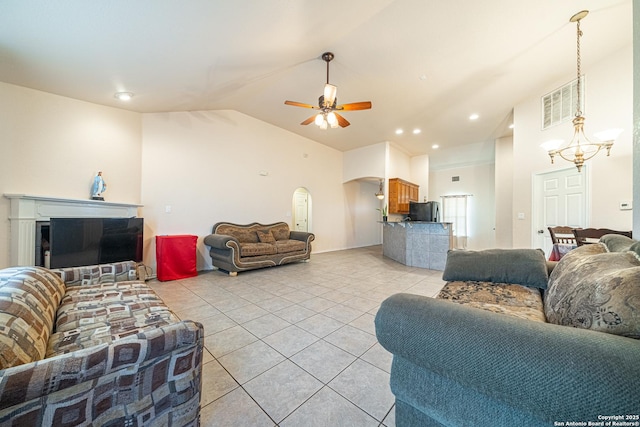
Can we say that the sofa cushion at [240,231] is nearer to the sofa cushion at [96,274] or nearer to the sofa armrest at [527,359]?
the sofa cushion at [96,274]

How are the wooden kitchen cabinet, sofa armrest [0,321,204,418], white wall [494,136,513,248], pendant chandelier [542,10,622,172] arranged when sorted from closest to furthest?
sofa armrest [0,321,204,418], pendant chandelier [542,10,622,172], white wall [494,136,513,248], the wooden kitchen cabinet

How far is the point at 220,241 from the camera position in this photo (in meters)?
4.04

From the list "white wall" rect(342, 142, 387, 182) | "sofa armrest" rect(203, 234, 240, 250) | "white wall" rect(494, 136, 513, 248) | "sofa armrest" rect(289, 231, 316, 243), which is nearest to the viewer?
"sofa armrest" rect(203, 234, 240, 250)

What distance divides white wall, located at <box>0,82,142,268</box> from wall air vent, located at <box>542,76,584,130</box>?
23.4 feet

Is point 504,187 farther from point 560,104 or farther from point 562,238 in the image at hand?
point 562,238

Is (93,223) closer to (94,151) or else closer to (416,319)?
(94,151)

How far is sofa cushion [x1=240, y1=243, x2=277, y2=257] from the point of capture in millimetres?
4176

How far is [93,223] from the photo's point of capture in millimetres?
3238

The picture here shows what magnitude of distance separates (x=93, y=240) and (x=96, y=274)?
1731 mm

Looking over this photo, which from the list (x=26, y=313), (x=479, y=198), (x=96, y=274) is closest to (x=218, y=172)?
(x=96, y=274)

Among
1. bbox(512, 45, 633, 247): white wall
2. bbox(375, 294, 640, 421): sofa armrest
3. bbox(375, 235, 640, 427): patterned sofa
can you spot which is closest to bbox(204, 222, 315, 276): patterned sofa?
bbox(375, 235, 640, 427): patterned sofa

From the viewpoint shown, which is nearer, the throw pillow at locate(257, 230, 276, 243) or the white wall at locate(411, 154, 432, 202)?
the throw pillow at locate(257, 230, 276, 243)

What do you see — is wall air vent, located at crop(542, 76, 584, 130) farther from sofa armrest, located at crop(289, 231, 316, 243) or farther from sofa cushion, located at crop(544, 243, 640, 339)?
sofa armrest, located at crop(289, 231, 316, 243)

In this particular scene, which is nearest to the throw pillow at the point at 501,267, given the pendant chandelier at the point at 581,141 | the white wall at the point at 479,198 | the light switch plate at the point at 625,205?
the pendant chandelier at the point at 581,141
